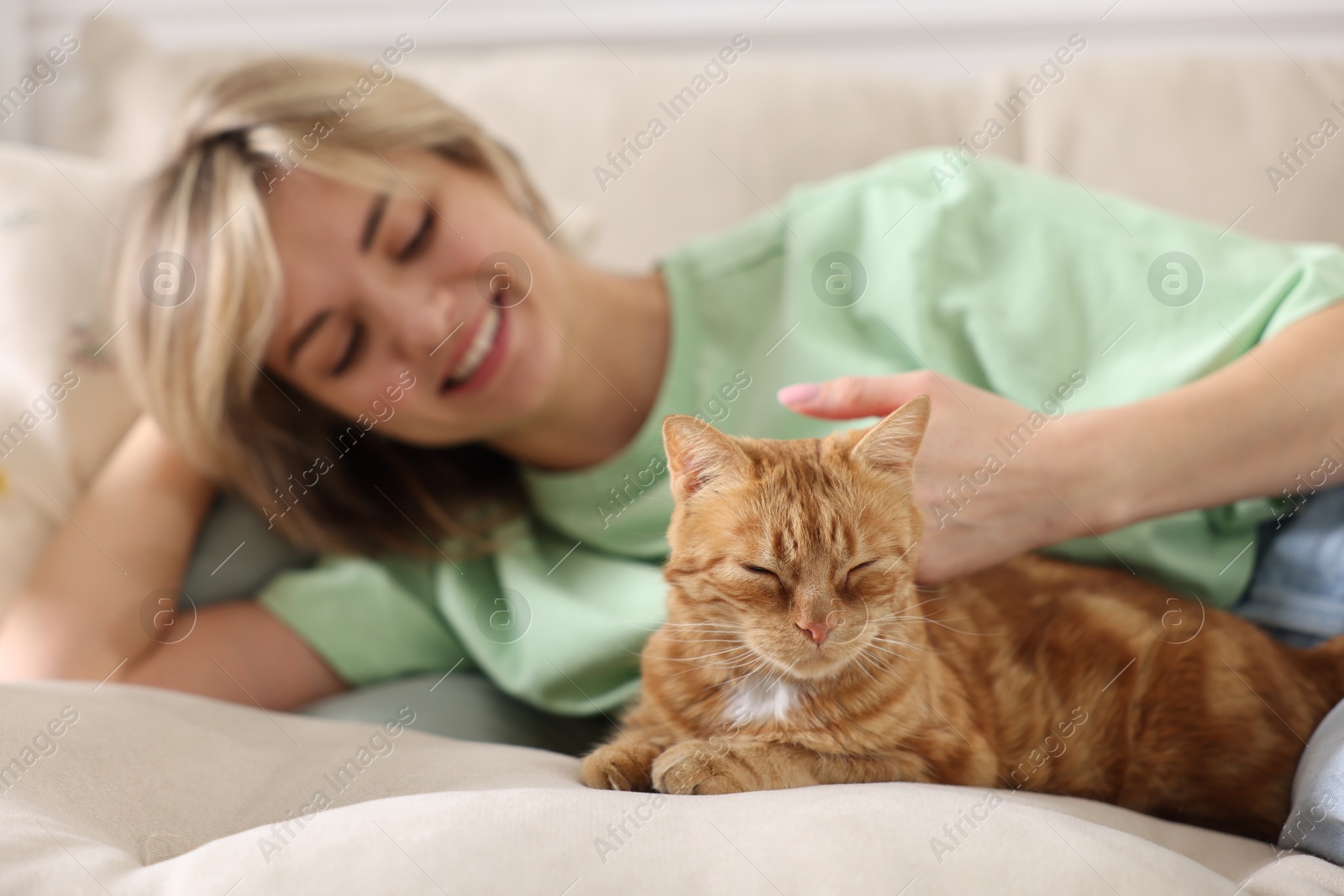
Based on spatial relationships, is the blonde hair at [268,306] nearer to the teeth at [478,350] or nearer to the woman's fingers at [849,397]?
the teeth at [478,350]

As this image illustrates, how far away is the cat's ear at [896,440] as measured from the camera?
719 mm

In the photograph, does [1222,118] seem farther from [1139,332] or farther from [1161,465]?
[1161,465]

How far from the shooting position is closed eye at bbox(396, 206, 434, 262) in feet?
4.37

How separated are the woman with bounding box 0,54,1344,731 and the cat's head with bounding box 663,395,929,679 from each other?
0.28 metres

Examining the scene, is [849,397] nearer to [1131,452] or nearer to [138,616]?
[1131,452]

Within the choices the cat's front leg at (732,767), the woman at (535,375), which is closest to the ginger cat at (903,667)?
the cat's front leg at (732,767)

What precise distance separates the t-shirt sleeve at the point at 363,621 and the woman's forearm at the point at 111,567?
17cm

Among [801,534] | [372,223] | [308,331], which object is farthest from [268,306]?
[801,534]

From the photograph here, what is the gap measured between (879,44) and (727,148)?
2.69 ft

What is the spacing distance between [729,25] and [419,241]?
142 cm

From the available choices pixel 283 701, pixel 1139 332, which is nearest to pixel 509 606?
pixel 283 701

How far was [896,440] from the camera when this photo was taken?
74cm

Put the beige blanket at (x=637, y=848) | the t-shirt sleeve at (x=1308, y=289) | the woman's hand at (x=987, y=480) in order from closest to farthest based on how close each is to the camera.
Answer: the beige blanket at (x=637, y=848) → the woman's hand at (x=987, y=480) → the t-shirt sleeve at (x=1308, y=289)

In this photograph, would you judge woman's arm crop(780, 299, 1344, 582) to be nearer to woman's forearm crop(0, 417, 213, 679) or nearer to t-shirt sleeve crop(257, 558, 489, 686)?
t-shirt sleeve crop(257, 558, 489, 686)
